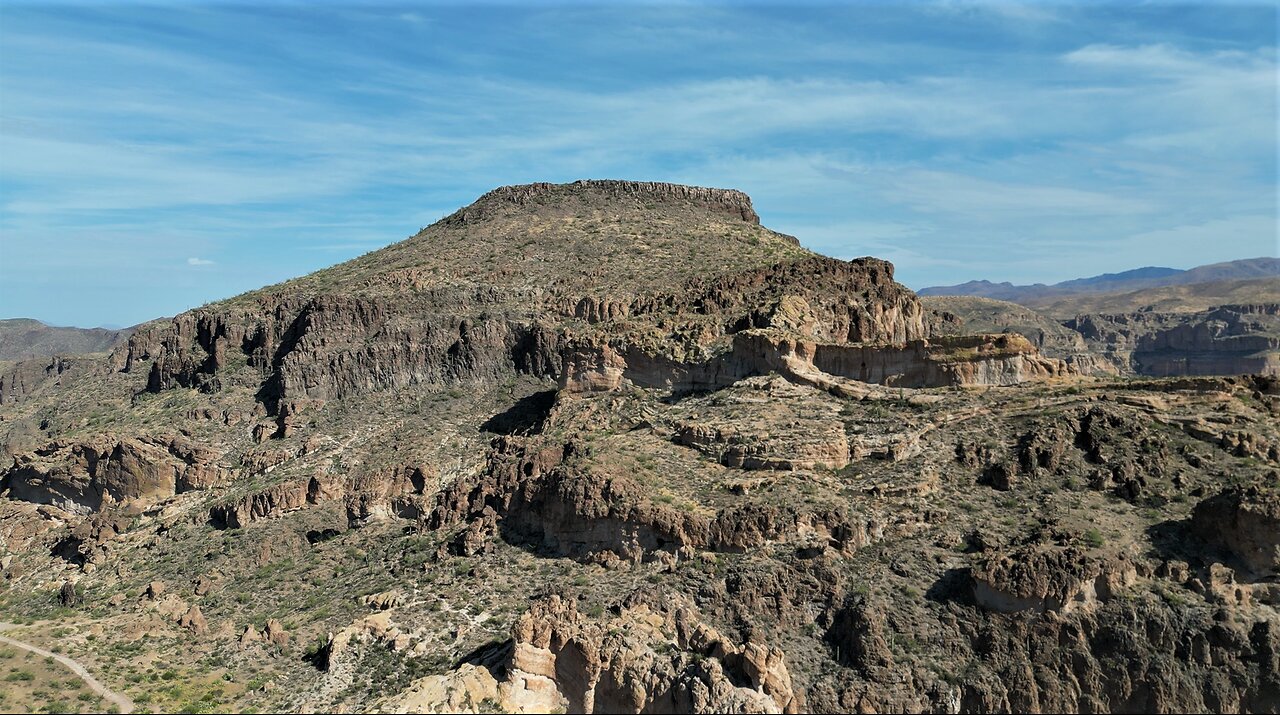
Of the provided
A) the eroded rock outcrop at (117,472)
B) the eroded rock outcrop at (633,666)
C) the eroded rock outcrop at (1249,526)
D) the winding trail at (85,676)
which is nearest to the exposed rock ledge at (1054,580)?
the eroded rock outcrop at (1249,526)

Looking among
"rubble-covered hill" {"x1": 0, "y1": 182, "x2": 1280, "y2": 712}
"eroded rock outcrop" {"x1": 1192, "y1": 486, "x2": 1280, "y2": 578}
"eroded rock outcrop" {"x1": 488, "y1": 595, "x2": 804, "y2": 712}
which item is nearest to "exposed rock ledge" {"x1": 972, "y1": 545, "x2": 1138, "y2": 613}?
"rubble-covered hill" {"x1": 0, "y1": 182, "x2": 1280, "y2": 712}

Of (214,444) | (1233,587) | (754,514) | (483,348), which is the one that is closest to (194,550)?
(214,444)

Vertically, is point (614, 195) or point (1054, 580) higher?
point (614, 195)

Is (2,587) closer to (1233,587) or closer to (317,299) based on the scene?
(317,299)

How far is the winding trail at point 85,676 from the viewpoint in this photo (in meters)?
54.2

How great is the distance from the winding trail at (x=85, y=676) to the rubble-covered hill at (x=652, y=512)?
857 mm

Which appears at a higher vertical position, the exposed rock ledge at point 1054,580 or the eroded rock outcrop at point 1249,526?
the eroded rock outcrop at point 1249,526

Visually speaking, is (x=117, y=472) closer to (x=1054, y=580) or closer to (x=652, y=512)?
(x=652, y=512)

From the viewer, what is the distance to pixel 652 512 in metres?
58.1

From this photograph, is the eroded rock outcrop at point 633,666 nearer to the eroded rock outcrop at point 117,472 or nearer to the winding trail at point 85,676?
the winding trail at point 85,676

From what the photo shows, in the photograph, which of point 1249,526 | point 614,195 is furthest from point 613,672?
point 614,195

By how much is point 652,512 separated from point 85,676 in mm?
32273

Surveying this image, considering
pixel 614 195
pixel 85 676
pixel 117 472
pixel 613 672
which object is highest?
pixel 614 195

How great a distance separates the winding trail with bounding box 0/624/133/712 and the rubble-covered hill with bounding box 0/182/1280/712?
86cm
